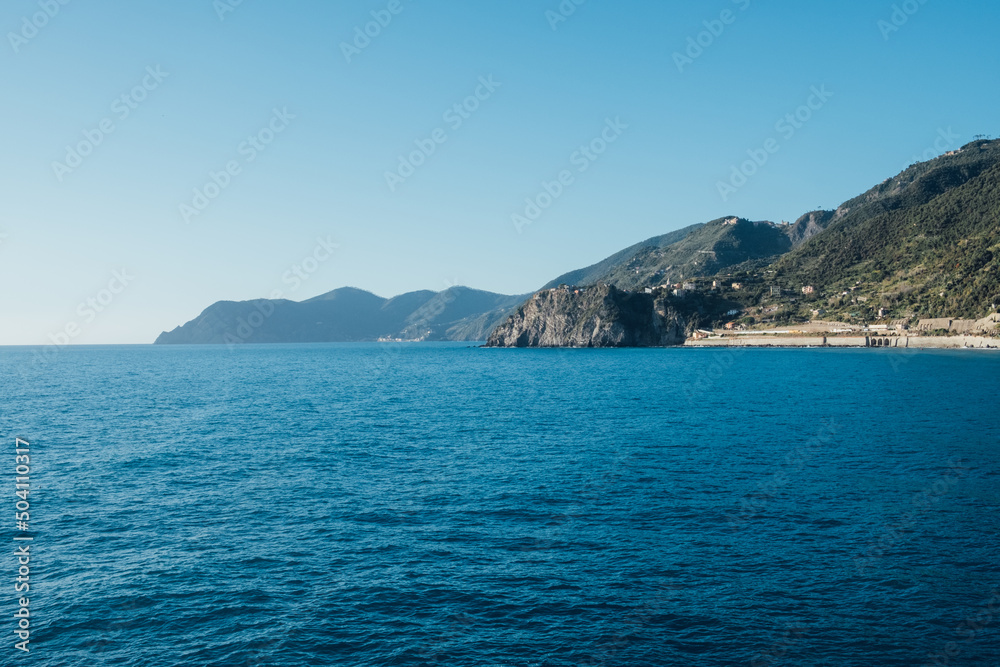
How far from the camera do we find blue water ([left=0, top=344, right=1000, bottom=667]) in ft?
60.2

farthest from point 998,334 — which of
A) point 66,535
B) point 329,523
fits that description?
point 66,535

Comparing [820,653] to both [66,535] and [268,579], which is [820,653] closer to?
[268,579]

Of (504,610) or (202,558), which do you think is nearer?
(504,610)

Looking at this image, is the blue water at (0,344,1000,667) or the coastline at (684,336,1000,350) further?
the coastline at (684,336,1000,350)

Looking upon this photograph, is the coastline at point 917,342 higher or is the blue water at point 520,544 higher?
the coastline at point 917,342

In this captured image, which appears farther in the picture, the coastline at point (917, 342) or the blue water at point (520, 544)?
the coastline at point (917, 342)

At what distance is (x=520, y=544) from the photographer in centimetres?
2595

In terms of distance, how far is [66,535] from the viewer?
90.4ft

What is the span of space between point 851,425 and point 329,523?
45.3m

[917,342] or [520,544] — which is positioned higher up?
[917,342]

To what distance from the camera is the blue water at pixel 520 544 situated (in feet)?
60.2

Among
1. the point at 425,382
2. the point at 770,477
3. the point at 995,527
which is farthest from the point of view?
the point at 425,382

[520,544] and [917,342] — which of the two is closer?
[520,544]

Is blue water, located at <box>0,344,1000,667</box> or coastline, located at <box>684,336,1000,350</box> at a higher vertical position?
coastline, located at <box>684,336,1000,350</box>
